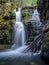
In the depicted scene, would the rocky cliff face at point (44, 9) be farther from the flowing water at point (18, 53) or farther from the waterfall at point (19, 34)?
the waterfall at point (19, 34)

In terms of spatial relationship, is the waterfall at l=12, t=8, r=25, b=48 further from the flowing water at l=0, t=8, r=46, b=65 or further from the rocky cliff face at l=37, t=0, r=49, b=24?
the rocky cliff face at l=37, t=0, r=49, b=24

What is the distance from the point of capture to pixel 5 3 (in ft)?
100

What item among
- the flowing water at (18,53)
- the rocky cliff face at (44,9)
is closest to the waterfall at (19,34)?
the flowing water at (18,53)

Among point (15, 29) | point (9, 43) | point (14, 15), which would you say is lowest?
point (9, 43)

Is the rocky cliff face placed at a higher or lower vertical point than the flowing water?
higher

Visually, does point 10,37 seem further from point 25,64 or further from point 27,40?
point 25,64

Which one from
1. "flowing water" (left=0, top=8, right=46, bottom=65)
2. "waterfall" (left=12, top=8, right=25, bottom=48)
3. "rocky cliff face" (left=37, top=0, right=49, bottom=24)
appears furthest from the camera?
"waterfall" (left=12, top=8, right=25, bottom=48)

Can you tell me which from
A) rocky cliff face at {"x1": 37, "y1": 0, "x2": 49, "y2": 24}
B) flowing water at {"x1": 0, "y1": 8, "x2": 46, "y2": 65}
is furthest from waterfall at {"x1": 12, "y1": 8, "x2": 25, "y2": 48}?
rocky cliff face at {"x1": 37, "y1": 0, "x2": 49, "y2": 24}

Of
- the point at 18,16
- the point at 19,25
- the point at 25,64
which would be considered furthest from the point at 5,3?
the point at 25,64

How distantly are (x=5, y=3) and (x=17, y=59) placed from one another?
16.9 m

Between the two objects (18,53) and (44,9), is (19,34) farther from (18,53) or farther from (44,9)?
(18,53)

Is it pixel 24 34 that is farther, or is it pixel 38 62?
pixel 24 34

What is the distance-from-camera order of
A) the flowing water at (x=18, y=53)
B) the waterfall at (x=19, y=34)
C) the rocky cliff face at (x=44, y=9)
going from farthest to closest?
the waterfall at (x=19, y=34) < the rocky cliff face at (x=44, y=9) < the flowing water at (x=18, y=53)

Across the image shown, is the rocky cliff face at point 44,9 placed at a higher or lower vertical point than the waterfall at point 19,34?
higher
